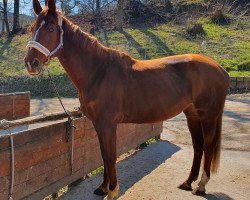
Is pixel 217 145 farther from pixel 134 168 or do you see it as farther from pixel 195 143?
pixel 134 168

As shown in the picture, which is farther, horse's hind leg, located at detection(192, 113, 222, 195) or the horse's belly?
horse's hind leg, located at detection(192, 113, 222, 195)

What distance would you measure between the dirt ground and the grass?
725 centimetres

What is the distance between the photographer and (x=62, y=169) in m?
4.13

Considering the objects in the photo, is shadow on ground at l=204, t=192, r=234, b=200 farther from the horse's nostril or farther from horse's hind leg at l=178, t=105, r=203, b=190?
the horse's nostril

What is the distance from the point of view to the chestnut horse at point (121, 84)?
3.39 metres

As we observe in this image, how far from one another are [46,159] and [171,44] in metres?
13.9

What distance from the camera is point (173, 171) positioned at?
5.22 m

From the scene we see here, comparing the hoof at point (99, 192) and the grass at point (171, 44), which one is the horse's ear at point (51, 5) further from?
the grass at point (171, 44)

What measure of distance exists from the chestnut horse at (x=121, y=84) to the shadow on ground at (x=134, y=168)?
242mm

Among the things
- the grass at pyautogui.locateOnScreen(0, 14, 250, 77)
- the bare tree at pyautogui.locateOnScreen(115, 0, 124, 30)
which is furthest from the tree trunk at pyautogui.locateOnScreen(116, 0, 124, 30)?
the grass at pyautogui.locateOnScreen(0, 14, 250, 77)

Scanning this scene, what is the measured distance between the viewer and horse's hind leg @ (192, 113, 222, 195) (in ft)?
14.0

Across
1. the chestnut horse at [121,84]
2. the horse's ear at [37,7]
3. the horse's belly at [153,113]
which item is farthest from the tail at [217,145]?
the horse's ear at [37,7]

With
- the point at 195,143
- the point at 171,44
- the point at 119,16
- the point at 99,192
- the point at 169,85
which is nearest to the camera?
the point at 169,85

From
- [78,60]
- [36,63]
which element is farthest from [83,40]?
[36,63]
